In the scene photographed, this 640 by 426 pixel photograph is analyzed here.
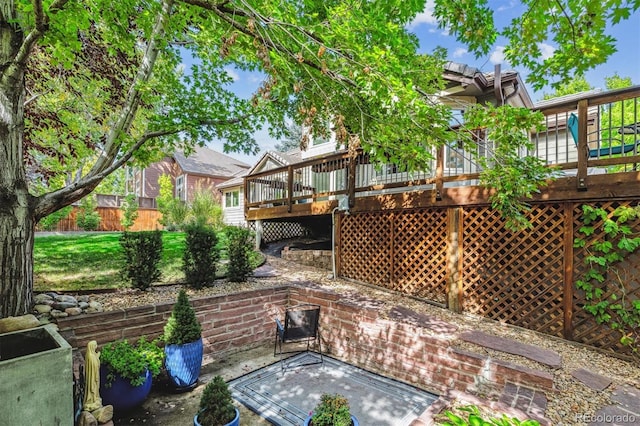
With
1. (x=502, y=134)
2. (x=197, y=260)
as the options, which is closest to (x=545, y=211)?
(x=502, y=134)

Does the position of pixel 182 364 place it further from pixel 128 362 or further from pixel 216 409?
pixel 216 409

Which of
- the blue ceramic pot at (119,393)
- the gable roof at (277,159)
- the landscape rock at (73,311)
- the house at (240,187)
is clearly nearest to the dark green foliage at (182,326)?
the blue ceramic pot at (119,393)

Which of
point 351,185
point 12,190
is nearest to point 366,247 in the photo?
point 351,185

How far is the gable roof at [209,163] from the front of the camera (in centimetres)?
2177

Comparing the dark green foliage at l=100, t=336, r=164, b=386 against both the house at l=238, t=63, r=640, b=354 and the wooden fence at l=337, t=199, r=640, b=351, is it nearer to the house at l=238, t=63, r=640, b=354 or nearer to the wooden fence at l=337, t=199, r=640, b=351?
the house at l=238, t=63, r=640, b=354

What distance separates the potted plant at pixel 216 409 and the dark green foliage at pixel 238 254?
10.3ft

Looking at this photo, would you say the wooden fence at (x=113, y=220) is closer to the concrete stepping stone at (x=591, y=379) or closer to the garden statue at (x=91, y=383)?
the garden statue at (x=91, y=383)

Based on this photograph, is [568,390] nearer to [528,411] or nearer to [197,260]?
[528,411]

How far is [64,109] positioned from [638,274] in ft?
31.4

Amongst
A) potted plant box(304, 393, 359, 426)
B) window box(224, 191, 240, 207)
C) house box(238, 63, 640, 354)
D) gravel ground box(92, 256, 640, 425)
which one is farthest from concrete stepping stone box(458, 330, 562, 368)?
window box(224, 191, 240, 207)

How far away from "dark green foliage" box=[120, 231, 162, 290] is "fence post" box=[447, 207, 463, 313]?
5100mm

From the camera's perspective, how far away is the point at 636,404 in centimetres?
289

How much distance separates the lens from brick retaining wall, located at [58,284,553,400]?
372cm

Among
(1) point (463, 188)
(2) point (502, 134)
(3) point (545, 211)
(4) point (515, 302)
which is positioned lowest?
(4) point (515, 302)
